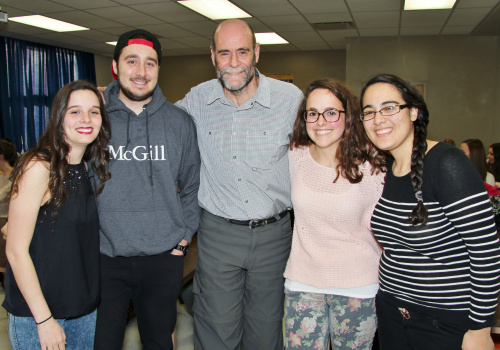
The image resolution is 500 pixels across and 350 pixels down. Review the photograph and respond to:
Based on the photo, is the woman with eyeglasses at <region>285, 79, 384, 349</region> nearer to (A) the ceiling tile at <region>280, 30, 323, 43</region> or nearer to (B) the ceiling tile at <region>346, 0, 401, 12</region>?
(B) the ceiling tile at <region>346, 0, 401, 12</region>

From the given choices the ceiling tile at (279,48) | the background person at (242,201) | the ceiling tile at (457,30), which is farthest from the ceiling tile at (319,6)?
the background person at (242,201)

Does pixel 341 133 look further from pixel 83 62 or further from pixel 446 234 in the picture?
pixel 83 62

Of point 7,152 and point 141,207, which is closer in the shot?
point 141,207

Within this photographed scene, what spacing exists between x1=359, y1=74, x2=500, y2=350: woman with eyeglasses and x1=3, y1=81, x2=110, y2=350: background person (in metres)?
1.15

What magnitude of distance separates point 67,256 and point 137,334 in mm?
1798

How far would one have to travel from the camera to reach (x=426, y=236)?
145 centimetres

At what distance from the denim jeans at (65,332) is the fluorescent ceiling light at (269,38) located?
22.1ft

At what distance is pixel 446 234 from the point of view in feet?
4.66

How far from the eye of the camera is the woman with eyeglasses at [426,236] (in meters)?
1.34

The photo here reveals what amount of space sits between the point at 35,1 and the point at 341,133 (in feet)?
17.0

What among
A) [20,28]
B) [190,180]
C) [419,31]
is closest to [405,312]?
[190,180]

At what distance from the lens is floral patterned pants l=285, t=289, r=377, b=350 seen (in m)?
1.75

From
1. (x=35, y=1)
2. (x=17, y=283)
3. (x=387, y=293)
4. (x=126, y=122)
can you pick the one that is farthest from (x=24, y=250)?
(x=35, y=1)

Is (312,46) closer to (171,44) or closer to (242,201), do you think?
(171,44)
